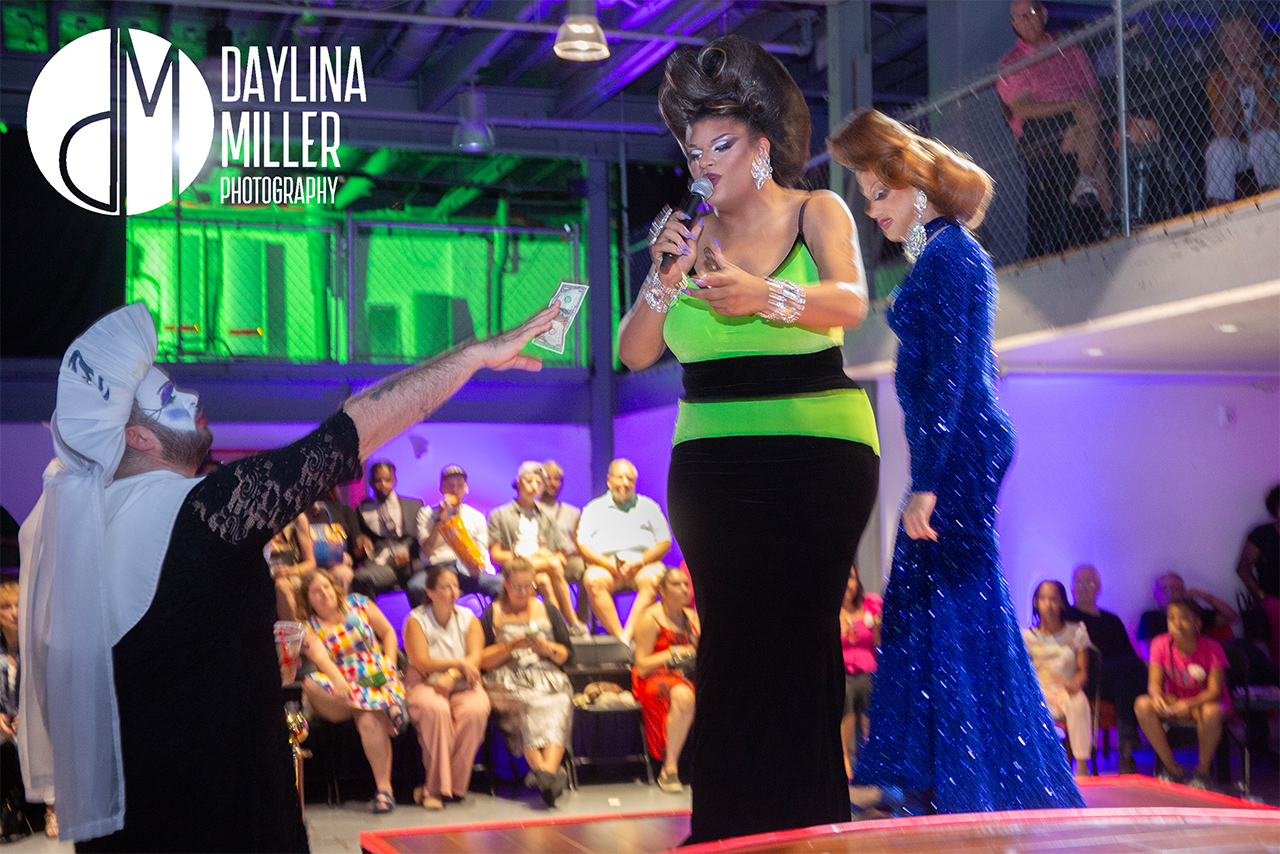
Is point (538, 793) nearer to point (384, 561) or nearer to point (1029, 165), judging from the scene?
point (384, 561)

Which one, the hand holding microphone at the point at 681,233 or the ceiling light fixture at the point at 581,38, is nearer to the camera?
the hand holding microphone at the point at 681,233

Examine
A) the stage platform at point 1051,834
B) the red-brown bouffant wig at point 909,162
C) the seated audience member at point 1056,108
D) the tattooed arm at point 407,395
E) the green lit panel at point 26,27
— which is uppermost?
the green lit panel at point 26,27

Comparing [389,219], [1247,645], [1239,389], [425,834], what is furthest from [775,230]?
[389,219]

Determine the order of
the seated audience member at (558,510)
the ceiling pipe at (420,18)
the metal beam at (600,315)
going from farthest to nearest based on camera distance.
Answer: the metal beam at (600,315) < the ceiling pipe at (420,18) < the seated audience member at (558,510)

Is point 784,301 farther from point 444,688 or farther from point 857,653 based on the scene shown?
point 857,653

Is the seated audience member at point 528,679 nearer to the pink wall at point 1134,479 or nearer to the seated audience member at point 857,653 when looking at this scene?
the seated audience member at point 857,653

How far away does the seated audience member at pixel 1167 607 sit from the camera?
22.9ft

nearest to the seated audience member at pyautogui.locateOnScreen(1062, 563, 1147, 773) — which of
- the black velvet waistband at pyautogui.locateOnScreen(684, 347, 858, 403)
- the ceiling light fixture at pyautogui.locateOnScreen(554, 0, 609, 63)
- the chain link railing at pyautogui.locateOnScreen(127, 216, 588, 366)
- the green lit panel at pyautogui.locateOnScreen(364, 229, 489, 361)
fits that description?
the ceiling light fixture at pyautogui.locateOnScreen(554, 0, 609, 63)

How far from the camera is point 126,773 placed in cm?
165

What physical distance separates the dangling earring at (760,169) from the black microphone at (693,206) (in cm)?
11

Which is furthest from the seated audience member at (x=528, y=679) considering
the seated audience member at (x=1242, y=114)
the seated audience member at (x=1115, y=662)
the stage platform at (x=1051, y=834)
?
the stage platform at (x=1051, y=834)

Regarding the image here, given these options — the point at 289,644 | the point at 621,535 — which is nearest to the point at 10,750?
the point at 621,535

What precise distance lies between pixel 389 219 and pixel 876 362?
4.78 meters

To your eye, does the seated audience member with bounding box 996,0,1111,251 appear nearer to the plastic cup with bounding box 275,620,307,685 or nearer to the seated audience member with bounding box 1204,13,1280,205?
the seated audience member with bounding box 1204,13,1280,205
